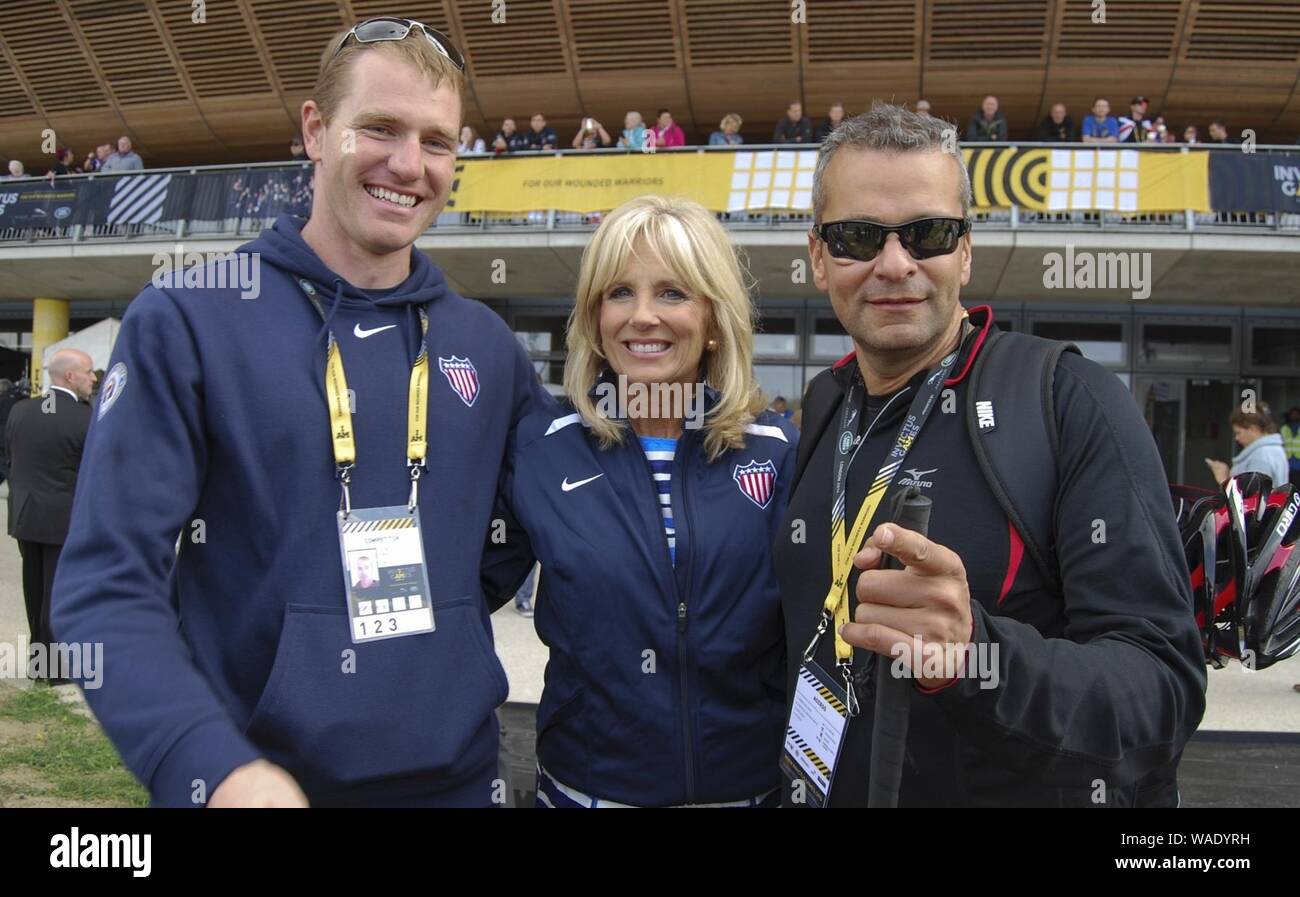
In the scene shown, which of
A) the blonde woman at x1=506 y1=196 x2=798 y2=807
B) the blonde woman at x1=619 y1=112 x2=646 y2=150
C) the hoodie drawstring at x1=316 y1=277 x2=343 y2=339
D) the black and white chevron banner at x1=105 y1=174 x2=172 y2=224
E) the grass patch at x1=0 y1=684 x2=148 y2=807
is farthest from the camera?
the black and white chevron banner at x1=105 y1=174 x2=172 y2=224

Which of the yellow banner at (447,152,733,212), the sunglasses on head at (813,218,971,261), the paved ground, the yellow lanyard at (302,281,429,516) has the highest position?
the yellow banner at (447,152,733,212)

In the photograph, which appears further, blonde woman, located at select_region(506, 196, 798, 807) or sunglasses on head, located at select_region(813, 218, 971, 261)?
blonde woman, located at select_region(506, 196, 798, 807)

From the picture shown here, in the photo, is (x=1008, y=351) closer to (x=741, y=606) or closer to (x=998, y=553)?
(x=998, y=553)

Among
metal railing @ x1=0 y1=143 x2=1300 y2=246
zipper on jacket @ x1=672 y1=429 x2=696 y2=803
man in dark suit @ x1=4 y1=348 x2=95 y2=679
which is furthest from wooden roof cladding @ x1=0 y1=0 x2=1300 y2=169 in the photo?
zipper on jacket @ x1=672 y1=429 x2=696 y2=803

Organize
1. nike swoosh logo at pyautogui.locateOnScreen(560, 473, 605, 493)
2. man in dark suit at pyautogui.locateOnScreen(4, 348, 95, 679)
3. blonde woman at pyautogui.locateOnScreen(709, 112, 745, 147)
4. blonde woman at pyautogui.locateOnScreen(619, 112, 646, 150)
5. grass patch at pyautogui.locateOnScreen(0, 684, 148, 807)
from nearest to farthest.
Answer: nike swoosh logo at pyautogui.locateOnScreen(560, 473, 605, 493) < grass patch at pyautogui.locateOnScreen(0, 684, 148, 807) < man in dark suit at pyautogui.locateOnScreen(4, 348, 95, 679) < blonde woman at pyautogui.locateOnScreen(619, 112, 646, 150) < blonde woman at pyautogui.locateOnScreen(709, 112, 745, 147)

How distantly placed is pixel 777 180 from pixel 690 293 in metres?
12.4

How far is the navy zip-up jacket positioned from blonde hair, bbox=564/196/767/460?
0.15 meters

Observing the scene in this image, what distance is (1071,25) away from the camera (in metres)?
16.2

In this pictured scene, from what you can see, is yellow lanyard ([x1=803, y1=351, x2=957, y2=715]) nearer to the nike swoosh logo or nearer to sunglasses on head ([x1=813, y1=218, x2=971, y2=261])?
sunglasses on head ([x1=813, y1=218, x2=971, y2=261])

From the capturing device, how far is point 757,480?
7.32 ft

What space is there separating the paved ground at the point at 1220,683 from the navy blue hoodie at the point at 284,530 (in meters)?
3.61

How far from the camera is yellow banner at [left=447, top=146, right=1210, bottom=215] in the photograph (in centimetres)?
1301

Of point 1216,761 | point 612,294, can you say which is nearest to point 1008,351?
point 612,294
